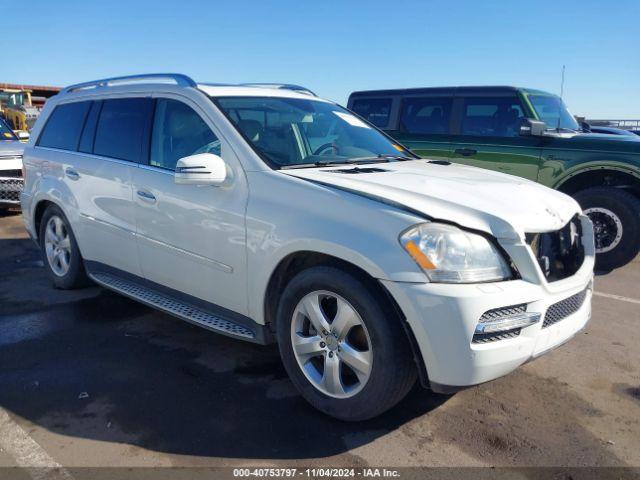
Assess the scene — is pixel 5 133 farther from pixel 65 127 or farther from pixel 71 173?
pixel 71 173

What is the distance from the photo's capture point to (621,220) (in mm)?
6055

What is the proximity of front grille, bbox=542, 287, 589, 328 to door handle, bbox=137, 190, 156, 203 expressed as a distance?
2.50m

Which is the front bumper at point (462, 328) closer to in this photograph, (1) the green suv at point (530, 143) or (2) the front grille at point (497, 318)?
(2) the front grille at point (497, 318)

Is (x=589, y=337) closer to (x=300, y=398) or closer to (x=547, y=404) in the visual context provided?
(x=547, y=404)

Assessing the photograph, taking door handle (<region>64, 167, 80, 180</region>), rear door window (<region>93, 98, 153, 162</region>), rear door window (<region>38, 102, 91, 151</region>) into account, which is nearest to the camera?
rear door window (<region>93, 98, 153, 162</region>)

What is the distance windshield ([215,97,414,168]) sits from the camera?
3.46 m

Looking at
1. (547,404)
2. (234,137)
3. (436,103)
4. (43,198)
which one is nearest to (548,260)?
(547,404)

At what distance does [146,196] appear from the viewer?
3750 millimetres

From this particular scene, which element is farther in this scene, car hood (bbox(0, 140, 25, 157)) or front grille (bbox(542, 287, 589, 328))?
car hood (bbox(0, 140, 25, 157))

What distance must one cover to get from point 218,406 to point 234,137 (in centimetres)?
155

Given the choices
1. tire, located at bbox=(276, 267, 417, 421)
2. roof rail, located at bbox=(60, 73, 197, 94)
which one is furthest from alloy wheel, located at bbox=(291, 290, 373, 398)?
roof rail, located at bbox=(60, 73, 197, 94)

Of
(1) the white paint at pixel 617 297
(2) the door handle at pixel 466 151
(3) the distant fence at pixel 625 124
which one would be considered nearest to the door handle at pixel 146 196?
(1) the white paint at pixel 617 297

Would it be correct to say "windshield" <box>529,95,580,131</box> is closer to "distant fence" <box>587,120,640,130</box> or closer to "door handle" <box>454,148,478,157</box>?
"door handle" <box>454,148,478,157</box>

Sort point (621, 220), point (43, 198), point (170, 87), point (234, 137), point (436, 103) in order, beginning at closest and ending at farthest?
point (234, 137)
point (170, 87)
point (43, 198)
point (621, 220)
point (436, 103)
